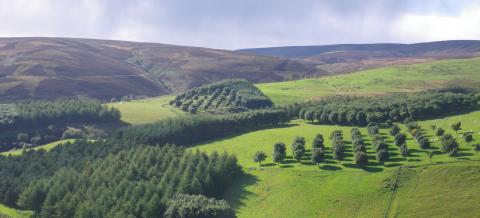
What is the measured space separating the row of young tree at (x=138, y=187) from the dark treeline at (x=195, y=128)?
27.0 meters

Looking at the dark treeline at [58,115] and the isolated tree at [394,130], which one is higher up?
the isolated tree at [394,130]

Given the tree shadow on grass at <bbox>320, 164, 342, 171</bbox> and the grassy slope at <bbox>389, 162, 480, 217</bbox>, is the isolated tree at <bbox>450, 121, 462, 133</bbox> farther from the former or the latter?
the tree shadow on grass at <bbox>320, 164, 342, 171</bbox>

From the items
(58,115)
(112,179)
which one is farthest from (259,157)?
(58,115)

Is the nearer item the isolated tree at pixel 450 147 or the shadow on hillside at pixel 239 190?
the shadow on hillside at pixel 239 190

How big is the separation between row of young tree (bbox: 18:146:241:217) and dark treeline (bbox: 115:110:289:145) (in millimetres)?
27049

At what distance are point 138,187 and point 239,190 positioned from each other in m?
23.3

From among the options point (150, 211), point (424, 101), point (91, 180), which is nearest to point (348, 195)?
point (150, 211)

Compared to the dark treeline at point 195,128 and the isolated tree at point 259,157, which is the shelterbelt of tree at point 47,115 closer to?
the dark treeline at point 195,128

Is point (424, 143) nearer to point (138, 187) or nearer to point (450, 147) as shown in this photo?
point (450, 147)

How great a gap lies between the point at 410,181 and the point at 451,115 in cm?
6271

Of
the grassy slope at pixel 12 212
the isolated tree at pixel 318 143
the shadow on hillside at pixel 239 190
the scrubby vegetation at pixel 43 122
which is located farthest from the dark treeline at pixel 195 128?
the shadow on hillside at pixel 239 190

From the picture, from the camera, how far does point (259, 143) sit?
144 meters

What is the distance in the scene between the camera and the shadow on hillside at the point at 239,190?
106 m

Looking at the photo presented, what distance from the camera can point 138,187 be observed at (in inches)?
4112
